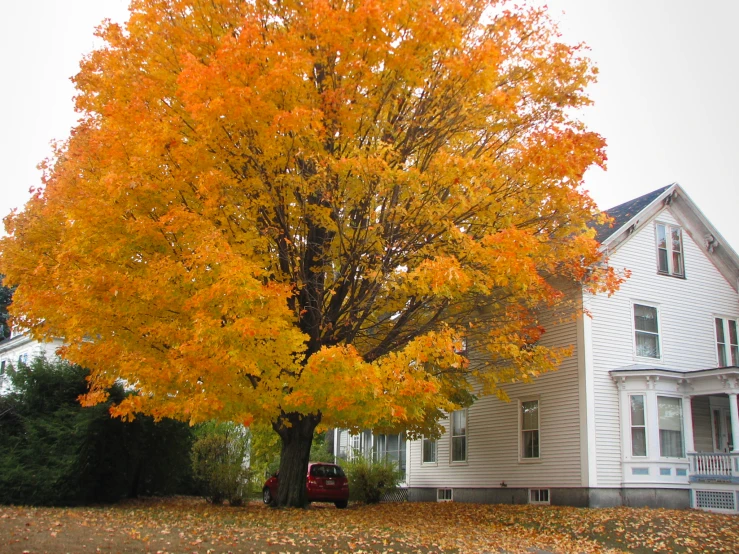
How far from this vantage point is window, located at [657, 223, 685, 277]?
23047mm

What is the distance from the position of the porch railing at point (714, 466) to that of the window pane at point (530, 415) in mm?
4501

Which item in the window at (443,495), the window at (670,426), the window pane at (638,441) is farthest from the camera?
the window at (443,495)

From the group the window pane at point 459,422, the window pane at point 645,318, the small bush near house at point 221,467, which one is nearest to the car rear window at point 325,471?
the small bush near house at point 221,467

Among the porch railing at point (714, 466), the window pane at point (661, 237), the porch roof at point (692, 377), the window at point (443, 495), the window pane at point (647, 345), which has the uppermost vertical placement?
the window pane at point (661, 237)

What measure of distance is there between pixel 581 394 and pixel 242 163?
12.6m

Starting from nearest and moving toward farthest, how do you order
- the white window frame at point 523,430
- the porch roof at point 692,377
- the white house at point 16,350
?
1. the porch roof at point 692,377
2. the white window frame at point 523,430
3. the white house at point 16,350

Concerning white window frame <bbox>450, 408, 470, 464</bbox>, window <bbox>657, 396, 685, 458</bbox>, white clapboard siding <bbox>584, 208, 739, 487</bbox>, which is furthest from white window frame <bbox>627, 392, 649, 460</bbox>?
white window frame <bbox>450, 408, 470, 464</bbox>

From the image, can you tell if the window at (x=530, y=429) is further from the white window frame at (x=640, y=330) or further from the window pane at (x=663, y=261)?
the window pane at (x=663, y=261)

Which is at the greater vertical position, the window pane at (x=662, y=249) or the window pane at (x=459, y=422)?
the window pane at (x=662, y=249)

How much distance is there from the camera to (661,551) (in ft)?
44.1

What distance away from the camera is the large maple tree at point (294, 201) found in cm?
1169

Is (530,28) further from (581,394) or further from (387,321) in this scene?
(581,394)

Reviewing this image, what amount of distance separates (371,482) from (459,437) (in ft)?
11.9

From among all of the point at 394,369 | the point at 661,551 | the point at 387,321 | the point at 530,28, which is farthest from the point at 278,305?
the point at 661,551
